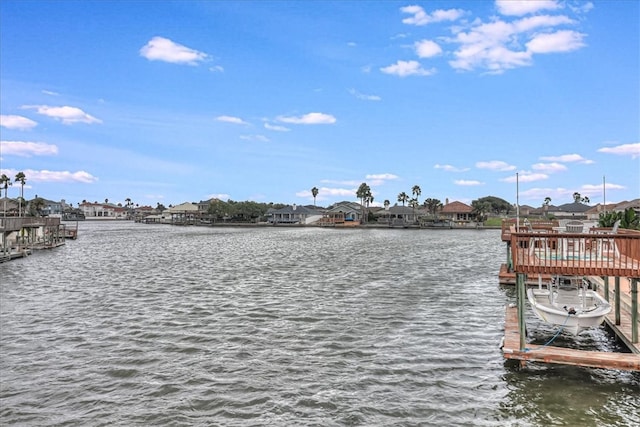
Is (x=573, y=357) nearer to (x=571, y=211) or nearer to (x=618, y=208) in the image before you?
(x=618, y=208)

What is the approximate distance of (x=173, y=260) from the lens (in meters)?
47.9

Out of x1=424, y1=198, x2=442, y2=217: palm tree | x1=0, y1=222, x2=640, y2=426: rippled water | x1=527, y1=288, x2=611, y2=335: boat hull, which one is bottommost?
x1=0, y1=222, x2=640, y2=426: rippled water

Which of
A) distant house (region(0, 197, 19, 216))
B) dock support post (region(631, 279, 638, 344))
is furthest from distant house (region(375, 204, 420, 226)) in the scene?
dock support post (region(631, 279, 638, 344))

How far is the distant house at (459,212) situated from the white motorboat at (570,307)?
439 ft

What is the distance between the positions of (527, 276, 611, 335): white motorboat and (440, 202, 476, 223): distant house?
134m

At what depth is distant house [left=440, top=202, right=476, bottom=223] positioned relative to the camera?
146m

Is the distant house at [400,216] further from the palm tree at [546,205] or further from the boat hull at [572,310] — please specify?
the boat hull at [572,310]

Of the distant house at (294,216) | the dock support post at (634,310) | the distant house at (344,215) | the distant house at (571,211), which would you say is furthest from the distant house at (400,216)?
the dock support post at (634,310)

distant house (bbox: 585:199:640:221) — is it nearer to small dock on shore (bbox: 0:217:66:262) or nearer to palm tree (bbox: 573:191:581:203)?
palm tree (bbox: 573:191:581:203)

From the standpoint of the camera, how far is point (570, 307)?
14148 millimetres

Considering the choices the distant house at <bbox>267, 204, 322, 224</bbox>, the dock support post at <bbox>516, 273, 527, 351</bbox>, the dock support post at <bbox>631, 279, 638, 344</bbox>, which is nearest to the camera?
the dock support post at <bbox>516, 273, 527, 351</bbox>

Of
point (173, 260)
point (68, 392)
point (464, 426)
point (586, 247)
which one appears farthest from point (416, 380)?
point (173, 260)

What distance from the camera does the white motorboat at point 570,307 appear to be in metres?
13.5

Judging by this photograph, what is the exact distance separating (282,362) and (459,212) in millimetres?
141276
